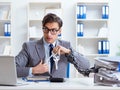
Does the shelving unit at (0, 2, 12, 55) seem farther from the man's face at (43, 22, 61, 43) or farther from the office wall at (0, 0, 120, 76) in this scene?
the man's face at (43, 22, 61, 43)

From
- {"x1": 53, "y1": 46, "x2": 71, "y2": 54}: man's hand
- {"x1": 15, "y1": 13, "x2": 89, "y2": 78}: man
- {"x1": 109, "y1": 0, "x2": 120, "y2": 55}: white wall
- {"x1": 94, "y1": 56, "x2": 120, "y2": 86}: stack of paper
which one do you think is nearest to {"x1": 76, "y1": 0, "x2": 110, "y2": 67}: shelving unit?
{"x1": 109, "y1": 0, "x2": 120, "y2": 55}: white wall

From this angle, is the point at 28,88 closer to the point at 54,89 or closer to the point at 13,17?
the point at 54,89

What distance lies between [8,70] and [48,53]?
1.04 metres

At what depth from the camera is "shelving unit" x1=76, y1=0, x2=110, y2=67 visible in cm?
542

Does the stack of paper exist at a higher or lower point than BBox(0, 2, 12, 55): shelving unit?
lower

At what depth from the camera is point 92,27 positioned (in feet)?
18.4

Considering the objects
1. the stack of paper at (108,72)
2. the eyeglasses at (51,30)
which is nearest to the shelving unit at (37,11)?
the eyeglasses at (51,30)

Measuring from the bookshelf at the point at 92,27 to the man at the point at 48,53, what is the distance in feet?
8.45

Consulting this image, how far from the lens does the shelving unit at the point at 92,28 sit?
5.42 m

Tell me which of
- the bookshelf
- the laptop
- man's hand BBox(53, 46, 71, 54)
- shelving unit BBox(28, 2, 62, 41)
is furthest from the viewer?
shelving unit BBox(28, 2, 62, 41)

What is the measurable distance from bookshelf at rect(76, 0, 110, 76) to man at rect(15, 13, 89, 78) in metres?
2.57

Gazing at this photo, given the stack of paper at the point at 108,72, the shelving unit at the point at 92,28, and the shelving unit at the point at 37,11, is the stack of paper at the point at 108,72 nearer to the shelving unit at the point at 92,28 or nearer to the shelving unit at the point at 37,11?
the shelving unit at the point at 92,28

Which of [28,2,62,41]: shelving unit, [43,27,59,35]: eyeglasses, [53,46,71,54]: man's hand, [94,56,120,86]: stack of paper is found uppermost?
[28,2,62,41]: shelving unit

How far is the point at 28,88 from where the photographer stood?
169cm
